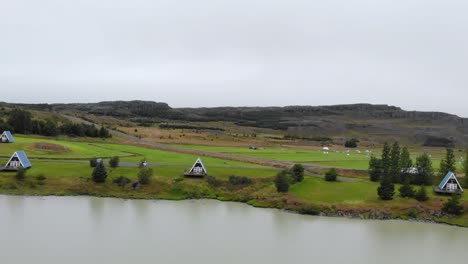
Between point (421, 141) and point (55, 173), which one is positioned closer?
point (55, 173)

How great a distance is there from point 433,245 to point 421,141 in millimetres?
122704

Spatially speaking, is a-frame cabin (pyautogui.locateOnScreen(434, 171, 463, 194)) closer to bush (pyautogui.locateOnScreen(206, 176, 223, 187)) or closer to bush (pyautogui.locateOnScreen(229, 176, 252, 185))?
bush (pyautogui.locateOnScreen(229, 176, 252, 185))

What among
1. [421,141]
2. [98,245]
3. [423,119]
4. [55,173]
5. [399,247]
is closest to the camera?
[98,245]

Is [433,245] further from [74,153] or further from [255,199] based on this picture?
[74,153]

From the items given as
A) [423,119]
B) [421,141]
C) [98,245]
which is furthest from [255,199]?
[423,119]

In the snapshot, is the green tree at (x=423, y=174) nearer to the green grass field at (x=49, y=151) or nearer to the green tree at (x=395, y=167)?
the green tree at (x=395, y=167)

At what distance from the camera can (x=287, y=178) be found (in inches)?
1943

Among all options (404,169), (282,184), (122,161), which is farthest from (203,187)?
(404,169)

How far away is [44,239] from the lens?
30.9 m

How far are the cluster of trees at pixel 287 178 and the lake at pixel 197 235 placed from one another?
433 cm

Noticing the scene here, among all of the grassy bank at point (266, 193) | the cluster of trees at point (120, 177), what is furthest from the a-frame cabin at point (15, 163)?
the cluster of trees at point (120, 177)

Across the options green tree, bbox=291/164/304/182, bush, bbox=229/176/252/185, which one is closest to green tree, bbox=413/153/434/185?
green tree, bbox=291/164/304/182

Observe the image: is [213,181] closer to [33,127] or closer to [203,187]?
[203,187]

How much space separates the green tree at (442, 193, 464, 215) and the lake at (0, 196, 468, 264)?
3132 mm
